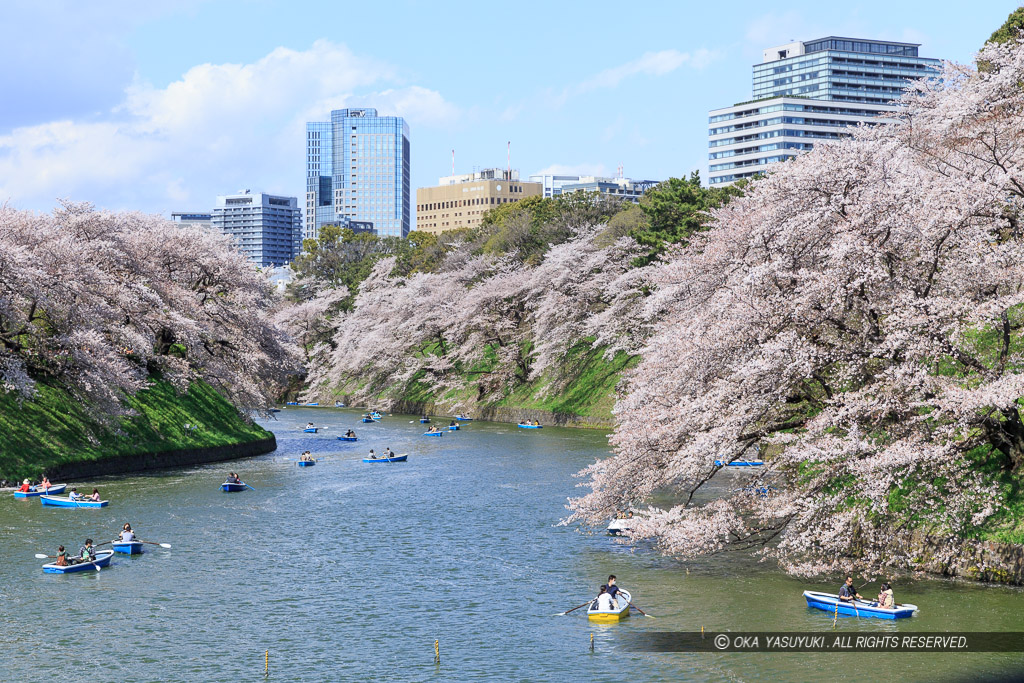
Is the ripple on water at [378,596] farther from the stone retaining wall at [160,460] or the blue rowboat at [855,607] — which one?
the stone retaining wall at [160,460]

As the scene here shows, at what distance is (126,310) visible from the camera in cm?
5922

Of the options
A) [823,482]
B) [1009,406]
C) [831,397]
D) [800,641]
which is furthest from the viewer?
[831,397]

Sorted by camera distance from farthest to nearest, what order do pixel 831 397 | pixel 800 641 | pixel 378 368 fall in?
1. pixel 378 368
2. pixel 831 397
3. pixel 800 641

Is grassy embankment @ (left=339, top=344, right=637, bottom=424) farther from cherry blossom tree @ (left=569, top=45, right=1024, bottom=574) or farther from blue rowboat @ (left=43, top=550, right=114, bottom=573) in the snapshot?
blue rowboat @ (left=43, top=550, right=114, bottom=573)

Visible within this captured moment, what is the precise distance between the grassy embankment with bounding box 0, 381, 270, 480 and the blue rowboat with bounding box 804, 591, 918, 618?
38.6 metres

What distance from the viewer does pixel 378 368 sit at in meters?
108

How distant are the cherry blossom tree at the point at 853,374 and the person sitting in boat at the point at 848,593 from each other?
104 cm

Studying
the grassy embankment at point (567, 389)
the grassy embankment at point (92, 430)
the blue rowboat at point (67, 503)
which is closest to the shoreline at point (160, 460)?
the grassy embankment at point (92, 430)

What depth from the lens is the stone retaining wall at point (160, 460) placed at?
5125cm

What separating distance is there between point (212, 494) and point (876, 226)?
3452 centimetres

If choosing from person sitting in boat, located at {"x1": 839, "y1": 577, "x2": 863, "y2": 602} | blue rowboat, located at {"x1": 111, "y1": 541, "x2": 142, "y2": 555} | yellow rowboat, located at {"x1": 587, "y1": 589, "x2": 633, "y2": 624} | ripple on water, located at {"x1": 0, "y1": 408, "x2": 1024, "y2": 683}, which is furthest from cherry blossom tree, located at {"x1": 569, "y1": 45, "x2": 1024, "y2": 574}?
blue rowboat, located at {"x1": 111, "y1": 541, "x2": 142, "y2": 555}

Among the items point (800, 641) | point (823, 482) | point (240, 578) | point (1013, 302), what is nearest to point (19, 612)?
point (240, 578)

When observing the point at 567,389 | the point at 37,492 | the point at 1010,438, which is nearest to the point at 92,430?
the point at 37,492

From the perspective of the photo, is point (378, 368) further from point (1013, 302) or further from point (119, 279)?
point (1013, 302)
